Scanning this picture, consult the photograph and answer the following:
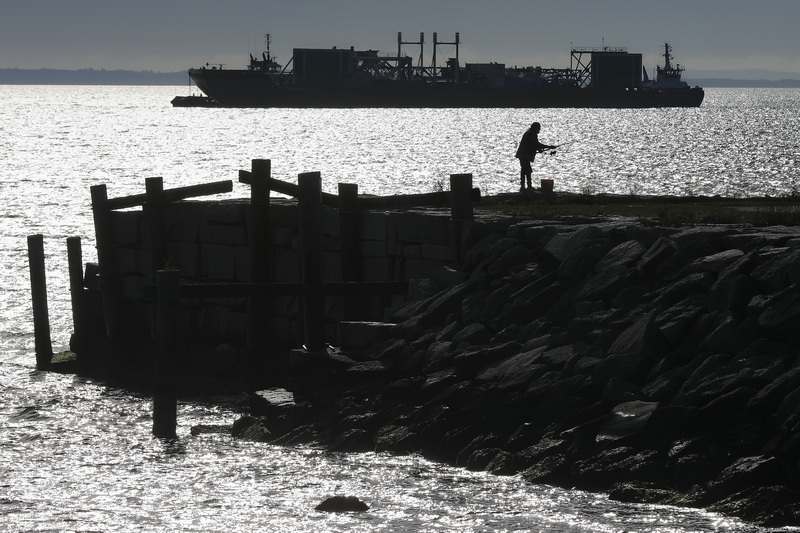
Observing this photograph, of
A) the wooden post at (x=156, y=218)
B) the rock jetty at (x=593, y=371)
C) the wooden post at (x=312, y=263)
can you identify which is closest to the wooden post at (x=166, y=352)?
the rock jetty at (x=593, y=371)

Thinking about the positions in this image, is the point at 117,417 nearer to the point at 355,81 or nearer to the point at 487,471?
the point at 487,471

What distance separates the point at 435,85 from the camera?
6811 inches

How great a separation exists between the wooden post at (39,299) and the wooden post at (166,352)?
4.63 meters

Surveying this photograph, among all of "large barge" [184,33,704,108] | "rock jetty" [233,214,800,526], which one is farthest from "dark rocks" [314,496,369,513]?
"large barge" [184,33,704,108]

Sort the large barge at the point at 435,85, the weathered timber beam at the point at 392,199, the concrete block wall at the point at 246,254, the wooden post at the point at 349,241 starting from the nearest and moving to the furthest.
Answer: the weathered timber beam at the point at 392,199 < the concrete block wall at the point at 246,254 < the wooden post at the point at 349,241 < the large barge at the point at 435,85

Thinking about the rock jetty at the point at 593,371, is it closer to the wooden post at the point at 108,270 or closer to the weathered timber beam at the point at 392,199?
the weathered timber beam at the point at 392,199

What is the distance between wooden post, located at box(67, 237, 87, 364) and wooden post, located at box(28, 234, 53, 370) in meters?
0.37

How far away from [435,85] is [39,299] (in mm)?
158583

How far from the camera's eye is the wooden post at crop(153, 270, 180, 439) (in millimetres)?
11945

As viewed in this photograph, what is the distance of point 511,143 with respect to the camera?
90.1m

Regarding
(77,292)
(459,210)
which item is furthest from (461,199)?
(77,292)

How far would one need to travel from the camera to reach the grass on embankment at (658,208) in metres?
12.9

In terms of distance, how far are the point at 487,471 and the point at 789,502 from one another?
8.40 feet

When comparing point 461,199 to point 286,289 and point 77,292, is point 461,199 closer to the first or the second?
point 286,289
